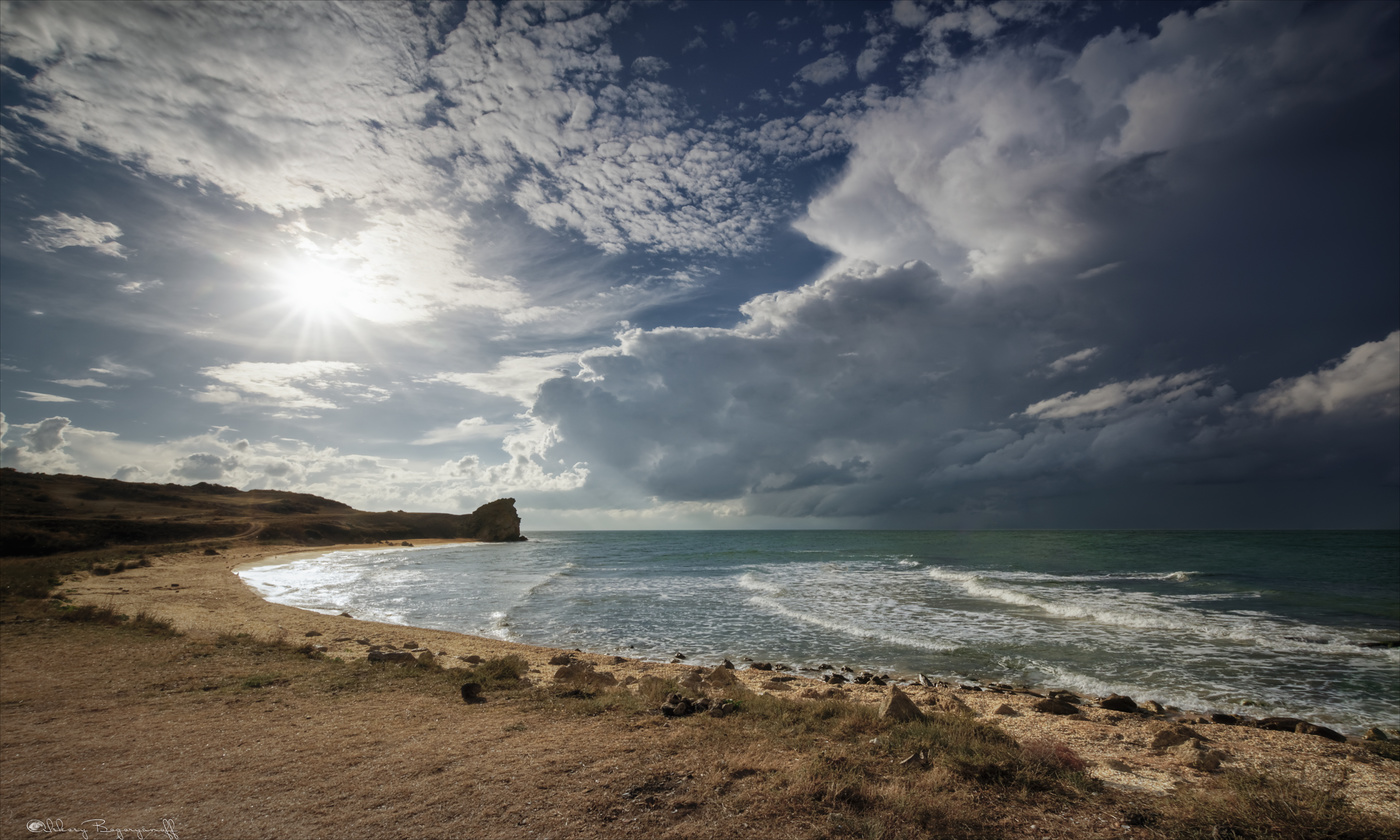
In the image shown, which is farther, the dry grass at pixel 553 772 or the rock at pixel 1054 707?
the rock at pixel 1054 707

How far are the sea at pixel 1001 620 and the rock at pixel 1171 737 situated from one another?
4075 millimetres

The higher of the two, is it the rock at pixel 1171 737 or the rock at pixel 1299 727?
the rock at pixel 1171 737

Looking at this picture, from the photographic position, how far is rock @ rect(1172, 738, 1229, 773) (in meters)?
7.19

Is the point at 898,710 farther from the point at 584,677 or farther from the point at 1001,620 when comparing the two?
the point at 1001,620

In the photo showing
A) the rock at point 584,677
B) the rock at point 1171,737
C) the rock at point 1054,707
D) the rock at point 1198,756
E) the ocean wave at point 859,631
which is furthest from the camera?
the ocean wave at point 859,631

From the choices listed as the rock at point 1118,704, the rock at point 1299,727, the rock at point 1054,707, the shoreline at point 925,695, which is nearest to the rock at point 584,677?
the shoreline at point 925,695

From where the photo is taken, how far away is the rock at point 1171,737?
830 centimetres

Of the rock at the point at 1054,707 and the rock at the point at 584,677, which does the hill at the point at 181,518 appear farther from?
the rock at the point at 1054,707

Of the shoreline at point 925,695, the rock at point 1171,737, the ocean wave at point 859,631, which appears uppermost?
the rock at point 1171,737

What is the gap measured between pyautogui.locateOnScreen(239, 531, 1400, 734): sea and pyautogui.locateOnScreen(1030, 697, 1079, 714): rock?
3.13 metres

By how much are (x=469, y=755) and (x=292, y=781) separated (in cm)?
193

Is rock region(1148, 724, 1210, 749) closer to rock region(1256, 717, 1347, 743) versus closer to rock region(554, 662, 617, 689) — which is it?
rock region(1256, 717, 1347, 743)

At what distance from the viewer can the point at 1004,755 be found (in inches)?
257

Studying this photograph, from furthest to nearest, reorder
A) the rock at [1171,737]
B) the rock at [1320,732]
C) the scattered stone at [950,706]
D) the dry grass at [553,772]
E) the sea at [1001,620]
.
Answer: the sea at [1001,620] → the rock at [1320,732] → the scattered stone at [950,706] → the rock at [1171,737] → the dry grass at [553,772]
